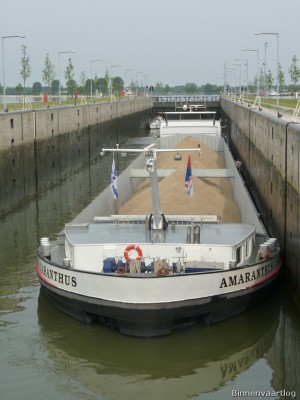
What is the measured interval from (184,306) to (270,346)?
2.35 m

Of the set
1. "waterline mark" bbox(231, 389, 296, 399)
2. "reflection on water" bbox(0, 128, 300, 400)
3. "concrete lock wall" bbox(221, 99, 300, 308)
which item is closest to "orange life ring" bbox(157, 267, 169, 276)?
"reflection on water" bbox(0, 128, 300, 400)

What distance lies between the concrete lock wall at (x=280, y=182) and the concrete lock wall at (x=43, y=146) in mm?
10975

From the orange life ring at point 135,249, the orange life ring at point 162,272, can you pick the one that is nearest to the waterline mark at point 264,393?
the orange life ring at point 162,272

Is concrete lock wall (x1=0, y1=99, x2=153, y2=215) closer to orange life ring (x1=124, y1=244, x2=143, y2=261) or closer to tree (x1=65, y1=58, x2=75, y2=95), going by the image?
orange life ring (x1=124, y1=244, x2=143, y2=261)

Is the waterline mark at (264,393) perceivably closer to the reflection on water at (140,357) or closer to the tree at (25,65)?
the reflection on water at (140,357)

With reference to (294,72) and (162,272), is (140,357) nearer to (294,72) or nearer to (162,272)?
(162,272)

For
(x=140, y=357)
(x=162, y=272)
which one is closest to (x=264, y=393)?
(x=140, y=357)

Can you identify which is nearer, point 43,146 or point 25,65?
point 43,146

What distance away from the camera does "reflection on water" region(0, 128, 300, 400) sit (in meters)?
14.1

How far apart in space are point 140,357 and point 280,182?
29.9 feet

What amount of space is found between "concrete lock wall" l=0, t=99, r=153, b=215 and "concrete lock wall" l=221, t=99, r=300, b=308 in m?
11.0

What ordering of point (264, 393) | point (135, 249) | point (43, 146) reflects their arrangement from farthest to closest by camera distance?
point (43, 146)
point (135, 249)
point (264, 393)

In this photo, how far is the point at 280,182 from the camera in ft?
73.1

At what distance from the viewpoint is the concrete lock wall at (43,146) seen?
33094mm
